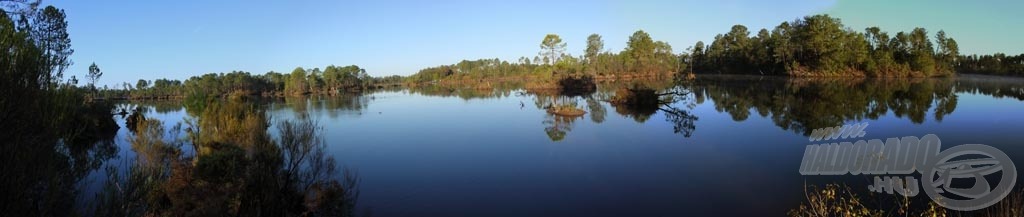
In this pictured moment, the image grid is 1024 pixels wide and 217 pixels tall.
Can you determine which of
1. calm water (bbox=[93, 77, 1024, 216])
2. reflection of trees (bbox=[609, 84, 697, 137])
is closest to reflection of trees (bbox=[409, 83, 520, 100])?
reflection of trees (bbox=[609, 84, 697, 137])

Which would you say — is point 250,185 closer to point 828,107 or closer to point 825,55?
point 828,107

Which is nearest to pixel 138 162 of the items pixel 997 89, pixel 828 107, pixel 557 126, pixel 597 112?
pixel 557 126

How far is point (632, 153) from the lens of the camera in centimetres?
2120

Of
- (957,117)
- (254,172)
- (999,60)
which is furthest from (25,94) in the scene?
(999,60)

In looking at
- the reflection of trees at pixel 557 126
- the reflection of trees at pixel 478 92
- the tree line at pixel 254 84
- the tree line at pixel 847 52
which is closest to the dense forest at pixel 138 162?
the reflection of trees at pixel 557 126

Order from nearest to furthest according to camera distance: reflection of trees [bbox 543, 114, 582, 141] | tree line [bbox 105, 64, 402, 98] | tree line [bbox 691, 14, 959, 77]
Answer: reflection of trees [bbox 543, 114, 582, 141] < tree line [bbox 691, 14, 959, 77] < tree line [bbox 105, 64, 402, 98]

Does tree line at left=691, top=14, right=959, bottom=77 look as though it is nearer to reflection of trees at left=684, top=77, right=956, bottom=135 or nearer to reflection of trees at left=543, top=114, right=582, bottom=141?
reflection of trees at left=684, top=77, right=956, bottom=135

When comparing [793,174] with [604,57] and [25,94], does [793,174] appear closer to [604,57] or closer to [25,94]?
[25,94]

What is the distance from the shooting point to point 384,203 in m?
15.2

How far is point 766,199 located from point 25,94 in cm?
1428

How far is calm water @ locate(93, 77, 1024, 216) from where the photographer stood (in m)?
14.1

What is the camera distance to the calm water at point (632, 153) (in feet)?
46.4

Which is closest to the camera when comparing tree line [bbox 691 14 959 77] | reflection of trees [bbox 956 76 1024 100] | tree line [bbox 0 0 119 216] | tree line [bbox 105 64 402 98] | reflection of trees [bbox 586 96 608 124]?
tree line [bbox 0 0 119 216]

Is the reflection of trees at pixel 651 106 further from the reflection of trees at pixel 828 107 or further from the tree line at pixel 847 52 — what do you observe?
the tree line at pixel 847 52
